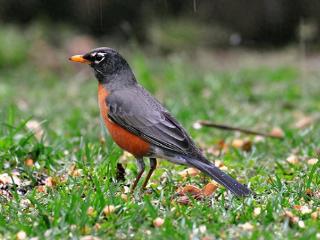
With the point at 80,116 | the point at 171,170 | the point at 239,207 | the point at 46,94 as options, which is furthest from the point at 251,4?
the point at 239,207

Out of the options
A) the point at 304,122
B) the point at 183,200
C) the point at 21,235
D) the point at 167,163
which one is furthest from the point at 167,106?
the point at 21,235

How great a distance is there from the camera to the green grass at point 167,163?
16.0 feet

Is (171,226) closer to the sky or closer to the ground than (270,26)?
closer to the sky

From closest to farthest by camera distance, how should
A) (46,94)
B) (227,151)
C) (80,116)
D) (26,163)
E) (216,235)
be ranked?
(216,235)
(26,163)
(227,151)
(80,116)
(46,94)

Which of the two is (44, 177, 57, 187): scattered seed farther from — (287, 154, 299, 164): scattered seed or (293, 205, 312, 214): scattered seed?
(287, 154, 299, 164): scattered seed

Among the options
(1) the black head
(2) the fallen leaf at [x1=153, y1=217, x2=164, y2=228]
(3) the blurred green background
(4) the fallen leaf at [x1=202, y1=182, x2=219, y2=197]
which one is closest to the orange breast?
(3) the blurred green background

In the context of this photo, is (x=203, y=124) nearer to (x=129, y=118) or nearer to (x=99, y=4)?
(x=129, y=118)

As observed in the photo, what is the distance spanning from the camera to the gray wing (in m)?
6.07

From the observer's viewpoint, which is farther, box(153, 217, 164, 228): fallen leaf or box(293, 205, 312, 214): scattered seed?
box(293, 205, 312, 214): scattered seed

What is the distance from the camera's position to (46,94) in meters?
11.8

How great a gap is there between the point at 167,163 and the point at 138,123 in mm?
1061

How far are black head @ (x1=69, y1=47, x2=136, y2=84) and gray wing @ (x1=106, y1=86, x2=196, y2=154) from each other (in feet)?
0.66

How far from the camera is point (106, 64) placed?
674 cm

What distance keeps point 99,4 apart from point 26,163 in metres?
8.84
